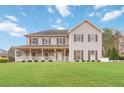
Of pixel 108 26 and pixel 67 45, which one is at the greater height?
pixel 108 26

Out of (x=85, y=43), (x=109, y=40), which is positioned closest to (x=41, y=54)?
(x=85, y=43)

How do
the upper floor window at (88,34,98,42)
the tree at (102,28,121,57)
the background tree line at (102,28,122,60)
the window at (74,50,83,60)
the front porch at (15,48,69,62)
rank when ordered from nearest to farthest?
1. the window at (74,50,83,60)
2. the upper floor window at (88,34,98,42)
3. the front porch at (15,48,69,62)
4. the background tree line at (102,28,122,60)
5. the tree at (102,28,121,57)

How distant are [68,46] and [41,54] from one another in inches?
104

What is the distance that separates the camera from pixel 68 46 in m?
27.6

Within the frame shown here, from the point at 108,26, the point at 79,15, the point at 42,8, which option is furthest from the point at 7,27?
the point at 108,26

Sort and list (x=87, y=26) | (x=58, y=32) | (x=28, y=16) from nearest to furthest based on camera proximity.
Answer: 1. (x=87, y=26)
2. (x=58, y=32)
3. (x=28, y=16)

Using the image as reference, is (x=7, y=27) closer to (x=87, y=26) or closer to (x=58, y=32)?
(x=58, y=32)

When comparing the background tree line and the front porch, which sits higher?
the background tree line

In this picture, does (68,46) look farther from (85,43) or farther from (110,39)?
(110,39)

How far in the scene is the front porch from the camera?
2767cm

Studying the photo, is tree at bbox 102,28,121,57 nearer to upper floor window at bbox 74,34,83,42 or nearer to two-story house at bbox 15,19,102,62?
two-story house at bbox 15,19,102,62

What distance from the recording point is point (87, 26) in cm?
2738

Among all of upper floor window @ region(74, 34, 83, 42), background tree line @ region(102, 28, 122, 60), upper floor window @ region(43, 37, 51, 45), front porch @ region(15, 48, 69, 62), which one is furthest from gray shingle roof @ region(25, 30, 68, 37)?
background tree line @ region(102, 28, 122, 60)
